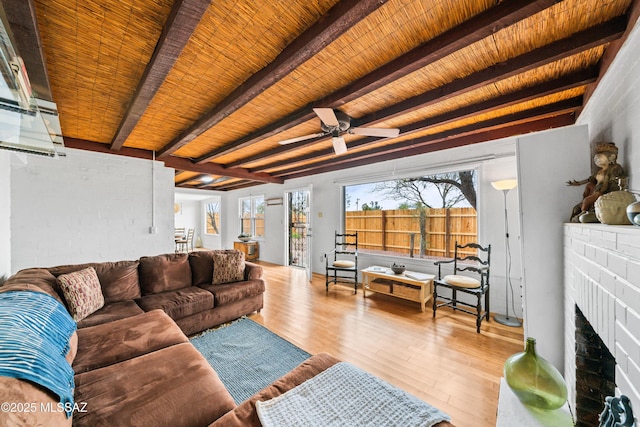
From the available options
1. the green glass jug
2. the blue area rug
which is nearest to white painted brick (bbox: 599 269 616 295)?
the green glass jug

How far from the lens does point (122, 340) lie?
1.59m

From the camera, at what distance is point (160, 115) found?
2492 millimetres

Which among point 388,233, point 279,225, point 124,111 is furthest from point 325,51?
point 279,225

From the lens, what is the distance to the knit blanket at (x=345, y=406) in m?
0.92

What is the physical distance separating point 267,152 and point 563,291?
3684 mm

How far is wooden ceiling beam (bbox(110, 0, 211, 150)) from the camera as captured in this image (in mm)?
1104

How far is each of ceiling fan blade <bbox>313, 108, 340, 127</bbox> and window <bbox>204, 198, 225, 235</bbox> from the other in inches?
319

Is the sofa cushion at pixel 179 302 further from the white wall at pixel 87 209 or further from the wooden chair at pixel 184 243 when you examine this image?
the wooden chair at pixel 184 243

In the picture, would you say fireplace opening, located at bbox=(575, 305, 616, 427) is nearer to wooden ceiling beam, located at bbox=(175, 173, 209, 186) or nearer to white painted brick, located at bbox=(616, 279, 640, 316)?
white painted brick, located at bbox=(616, 279, 640, 316)

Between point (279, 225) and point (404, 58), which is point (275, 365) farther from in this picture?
point (279, 225)

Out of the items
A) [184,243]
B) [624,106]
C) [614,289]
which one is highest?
[624,106]

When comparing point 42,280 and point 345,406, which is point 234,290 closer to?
point 42,280

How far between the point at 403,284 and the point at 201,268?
2.80 meters

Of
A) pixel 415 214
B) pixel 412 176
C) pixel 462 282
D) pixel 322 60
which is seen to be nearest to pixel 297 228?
pixel 415 214
